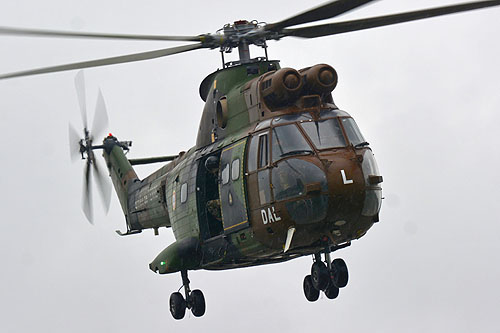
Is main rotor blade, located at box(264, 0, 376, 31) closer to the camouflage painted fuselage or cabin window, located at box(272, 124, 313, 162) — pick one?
the camouflage painted fuselage

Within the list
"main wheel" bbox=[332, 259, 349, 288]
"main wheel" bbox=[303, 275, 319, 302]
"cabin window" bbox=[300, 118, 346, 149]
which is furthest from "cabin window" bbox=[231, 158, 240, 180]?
"main wheel" bbox=[303, 275, 319, 302]

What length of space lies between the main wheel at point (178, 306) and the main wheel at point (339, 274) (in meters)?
4.87

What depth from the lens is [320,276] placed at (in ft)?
Answer: 56.1

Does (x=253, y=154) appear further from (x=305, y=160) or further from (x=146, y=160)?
(x=146, y=160)

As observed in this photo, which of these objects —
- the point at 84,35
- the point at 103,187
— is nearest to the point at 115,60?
the point at 84,35

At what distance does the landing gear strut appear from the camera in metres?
20.4

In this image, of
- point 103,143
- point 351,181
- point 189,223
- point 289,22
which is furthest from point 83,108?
point 351,181

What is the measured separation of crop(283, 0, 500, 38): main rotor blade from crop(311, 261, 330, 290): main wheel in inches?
206

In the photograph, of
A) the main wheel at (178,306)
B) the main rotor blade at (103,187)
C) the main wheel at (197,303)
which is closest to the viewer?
the main wheel at (197,303)

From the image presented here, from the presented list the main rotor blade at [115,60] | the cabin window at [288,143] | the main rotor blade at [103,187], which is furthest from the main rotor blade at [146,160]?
the cabin window at [288,143]

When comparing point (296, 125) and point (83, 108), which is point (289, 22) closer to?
point (296, 125)

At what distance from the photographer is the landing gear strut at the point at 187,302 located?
2042 centimetres

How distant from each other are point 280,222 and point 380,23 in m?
4.82

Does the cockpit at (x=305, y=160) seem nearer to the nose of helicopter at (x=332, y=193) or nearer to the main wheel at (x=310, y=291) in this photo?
the nose of helicopter at (x=332, y=193)
